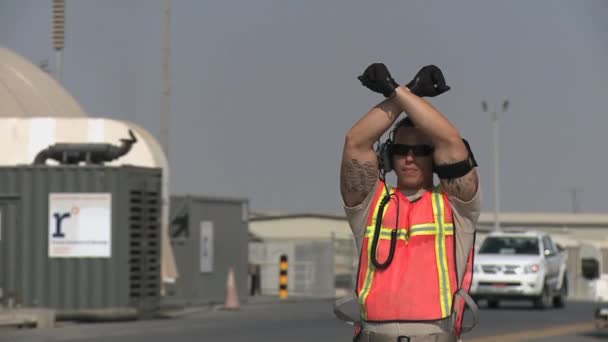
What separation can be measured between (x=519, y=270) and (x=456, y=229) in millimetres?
29744

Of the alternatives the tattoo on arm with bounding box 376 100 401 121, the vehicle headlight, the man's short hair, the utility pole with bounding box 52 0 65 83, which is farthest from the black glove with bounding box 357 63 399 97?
the utility pole with bounding box 52 0 65 83

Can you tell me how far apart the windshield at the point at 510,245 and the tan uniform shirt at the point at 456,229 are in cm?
3069

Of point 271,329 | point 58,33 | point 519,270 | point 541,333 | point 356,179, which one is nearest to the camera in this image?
point 356,179

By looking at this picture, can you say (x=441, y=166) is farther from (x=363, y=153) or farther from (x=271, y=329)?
(x=271, y=329)

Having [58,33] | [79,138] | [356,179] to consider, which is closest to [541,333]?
[79,138]

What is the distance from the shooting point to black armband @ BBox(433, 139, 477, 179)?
5.40m

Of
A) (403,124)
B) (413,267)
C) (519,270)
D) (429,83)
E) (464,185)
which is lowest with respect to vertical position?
(519,270)

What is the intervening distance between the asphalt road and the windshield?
4.08 m

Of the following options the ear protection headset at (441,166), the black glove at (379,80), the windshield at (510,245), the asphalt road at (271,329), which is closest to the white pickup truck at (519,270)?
the windshield at (510,245)

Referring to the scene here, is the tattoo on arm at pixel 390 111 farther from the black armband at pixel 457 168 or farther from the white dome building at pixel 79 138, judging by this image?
the white dome building at pixel 79 138

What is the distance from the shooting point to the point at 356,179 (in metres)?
5.51

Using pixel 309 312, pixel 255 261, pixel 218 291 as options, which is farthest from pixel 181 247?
pixel 255 261

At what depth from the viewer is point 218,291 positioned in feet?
125

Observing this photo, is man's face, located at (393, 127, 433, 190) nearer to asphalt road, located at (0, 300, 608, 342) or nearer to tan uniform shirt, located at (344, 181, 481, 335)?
tan uniform shirt, located at (344, 181, 481, 335)
